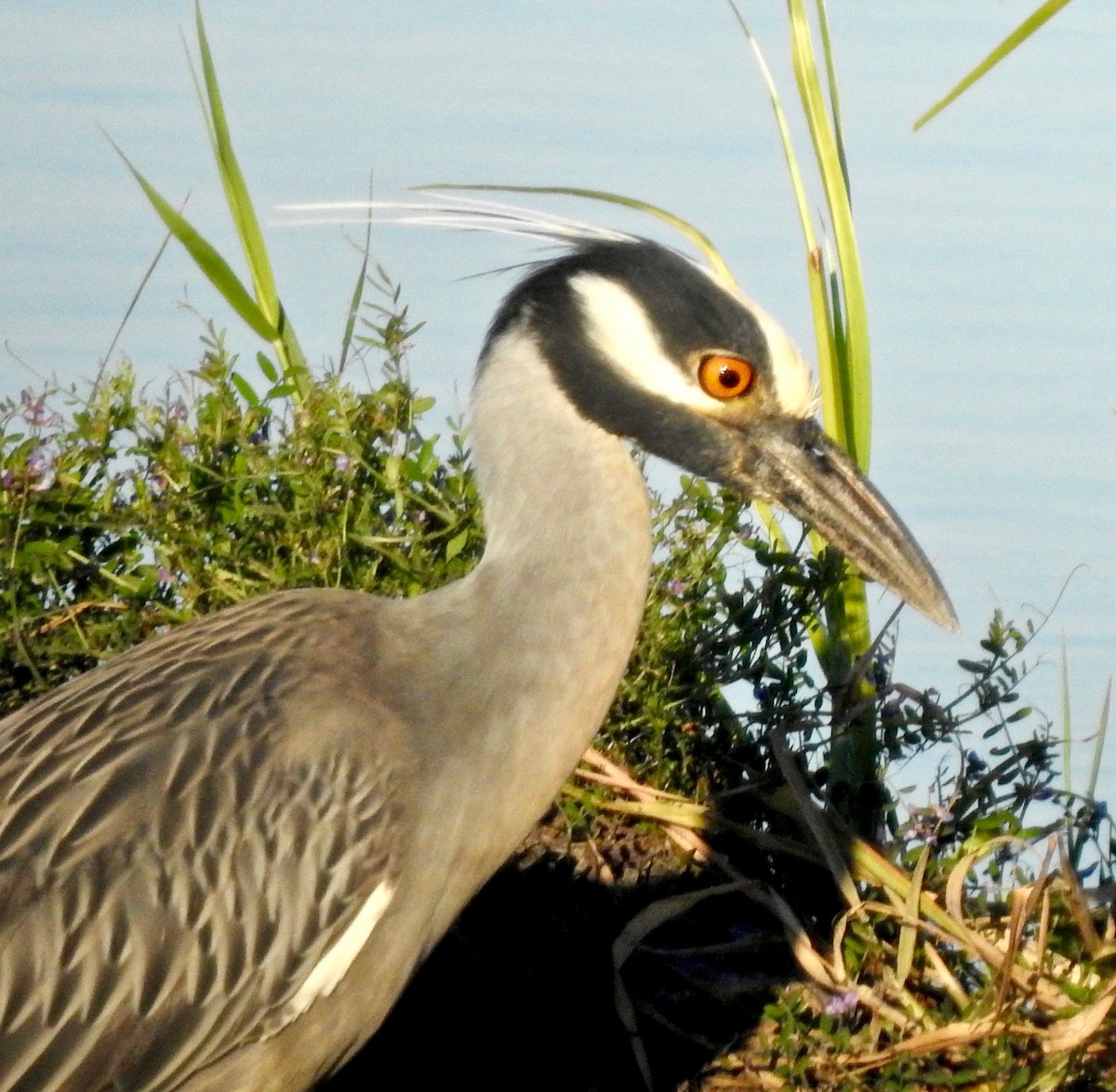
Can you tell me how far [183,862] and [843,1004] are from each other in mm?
1596

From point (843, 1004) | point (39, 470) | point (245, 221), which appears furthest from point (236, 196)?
point (843, 1004)

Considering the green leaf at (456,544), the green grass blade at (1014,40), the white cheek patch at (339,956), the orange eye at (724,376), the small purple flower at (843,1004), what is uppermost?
the green grass blade at (1014,40)

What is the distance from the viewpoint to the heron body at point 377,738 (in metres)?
4.39

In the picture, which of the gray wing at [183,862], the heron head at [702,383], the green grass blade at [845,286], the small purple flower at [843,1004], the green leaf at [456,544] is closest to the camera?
the gray wing at [183,862]

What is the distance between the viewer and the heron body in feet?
14.4

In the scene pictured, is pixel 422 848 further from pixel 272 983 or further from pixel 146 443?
pixel 146 443

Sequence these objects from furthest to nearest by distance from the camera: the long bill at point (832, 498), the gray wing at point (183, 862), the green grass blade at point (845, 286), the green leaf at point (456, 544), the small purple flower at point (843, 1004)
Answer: the green grass blade at point (845, 286) → the green leaf at point (456, 544) → the small purple flower at point (843, 1004) → the long bill at point (832, 498) → the gray wing at point (183, 862)

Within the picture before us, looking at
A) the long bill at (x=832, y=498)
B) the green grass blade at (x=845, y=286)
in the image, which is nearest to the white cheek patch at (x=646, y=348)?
the long bill at (x=832, y=498)

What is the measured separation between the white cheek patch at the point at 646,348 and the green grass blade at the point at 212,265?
180 centimetres

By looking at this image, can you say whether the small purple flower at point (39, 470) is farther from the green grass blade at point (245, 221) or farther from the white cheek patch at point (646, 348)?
the white cheek patch at point (646, 348)

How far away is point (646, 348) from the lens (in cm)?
455

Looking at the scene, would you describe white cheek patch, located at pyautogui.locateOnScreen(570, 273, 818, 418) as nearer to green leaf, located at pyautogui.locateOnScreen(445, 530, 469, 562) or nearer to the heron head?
the heron head

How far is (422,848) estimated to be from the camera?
14.7ft

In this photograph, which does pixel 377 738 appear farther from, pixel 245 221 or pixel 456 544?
pixel 245 221
